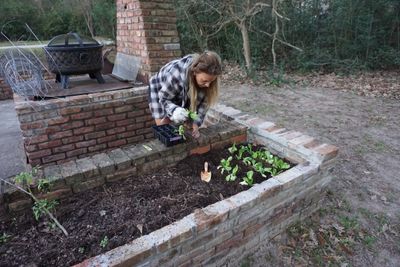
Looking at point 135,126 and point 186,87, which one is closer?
point 186,87

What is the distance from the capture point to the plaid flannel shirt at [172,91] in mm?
2373

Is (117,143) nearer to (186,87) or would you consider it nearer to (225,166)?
(186,87)

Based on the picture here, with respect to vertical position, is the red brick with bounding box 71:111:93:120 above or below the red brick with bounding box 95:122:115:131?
above

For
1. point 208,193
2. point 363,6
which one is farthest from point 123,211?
point 363,6

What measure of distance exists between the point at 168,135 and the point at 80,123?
1.12 meters

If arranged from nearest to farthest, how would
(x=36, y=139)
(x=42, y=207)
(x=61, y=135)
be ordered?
(x=42, y=207) < (x=36, y=139) < (x=61, y=135)

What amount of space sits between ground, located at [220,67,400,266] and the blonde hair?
1.28m

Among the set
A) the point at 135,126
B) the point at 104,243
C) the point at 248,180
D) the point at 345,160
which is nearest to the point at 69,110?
the point at 135,126

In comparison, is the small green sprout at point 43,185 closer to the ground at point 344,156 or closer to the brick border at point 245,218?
the brick border at point 245,218

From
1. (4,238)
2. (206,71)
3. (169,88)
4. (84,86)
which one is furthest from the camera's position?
(84,86)

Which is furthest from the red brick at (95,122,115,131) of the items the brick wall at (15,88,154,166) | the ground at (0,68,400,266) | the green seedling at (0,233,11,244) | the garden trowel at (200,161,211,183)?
the green seedling at (0,233,11,244)

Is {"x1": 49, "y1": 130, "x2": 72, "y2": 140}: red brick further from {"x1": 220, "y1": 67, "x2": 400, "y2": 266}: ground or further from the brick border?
{"x1": 220, "y1": 67, "x2": 400, "y2": 266}: ground

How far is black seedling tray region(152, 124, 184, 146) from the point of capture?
2.32 m

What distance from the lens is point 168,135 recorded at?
7.71ft
